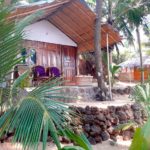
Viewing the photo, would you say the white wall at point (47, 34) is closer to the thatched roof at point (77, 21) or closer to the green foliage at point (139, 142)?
the thatched roof at point (77, 21)

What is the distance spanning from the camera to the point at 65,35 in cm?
1438

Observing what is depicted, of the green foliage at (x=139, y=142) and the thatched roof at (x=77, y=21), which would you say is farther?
the thatched roof at (x=77, y=21)

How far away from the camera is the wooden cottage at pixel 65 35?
11685 mm

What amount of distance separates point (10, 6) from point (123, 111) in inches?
302

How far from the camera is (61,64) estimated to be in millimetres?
14445

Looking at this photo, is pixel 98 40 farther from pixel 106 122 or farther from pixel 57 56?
pixel 57 56

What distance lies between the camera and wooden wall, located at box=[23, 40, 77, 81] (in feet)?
44.0

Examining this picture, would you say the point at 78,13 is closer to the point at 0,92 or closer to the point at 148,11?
the point at 148,11

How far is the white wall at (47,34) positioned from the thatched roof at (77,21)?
21 centimetres

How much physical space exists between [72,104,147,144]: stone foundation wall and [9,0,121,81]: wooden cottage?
3873 mm

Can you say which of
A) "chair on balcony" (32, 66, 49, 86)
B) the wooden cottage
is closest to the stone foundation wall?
"chair on balcony" (32, 66, 49, 86)

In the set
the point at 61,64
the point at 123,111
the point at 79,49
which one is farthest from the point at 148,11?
the point at 123,111

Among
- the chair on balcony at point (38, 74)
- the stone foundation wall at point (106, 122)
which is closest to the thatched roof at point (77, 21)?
the chair on balcony at point (38, 74)

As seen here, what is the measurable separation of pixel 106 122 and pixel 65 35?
6.65m
